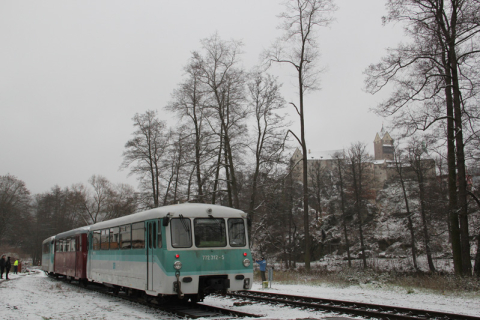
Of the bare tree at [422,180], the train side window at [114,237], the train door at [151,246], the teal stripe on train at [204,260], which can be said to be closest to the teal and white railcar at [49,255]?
the train side window at [114,237]

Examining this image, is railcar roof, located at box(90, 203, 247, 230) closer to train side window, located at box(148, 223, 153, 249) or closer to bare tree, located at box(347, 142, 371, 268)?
train side window, located at box(148, 223, 153, 249)

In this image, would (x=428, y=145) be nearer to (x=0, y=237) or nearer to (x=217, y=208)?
(x=217, y=208)

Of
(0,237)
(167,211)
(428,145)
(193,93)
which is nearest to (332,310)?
(167,211)

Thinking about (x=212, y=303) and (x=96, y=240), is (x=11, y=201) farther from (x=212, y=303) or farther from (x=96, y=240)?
(x=212, y=303)

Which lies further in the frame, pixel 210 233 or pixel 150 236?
pixel 150 236

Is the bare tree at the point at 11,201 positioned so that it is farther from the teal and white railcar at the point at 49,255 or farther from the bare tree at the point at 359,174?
the bare tree at the point at 359,174

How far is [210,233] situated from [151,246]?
1.64 meters

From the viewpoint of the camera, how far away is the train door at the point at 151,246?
1116cm

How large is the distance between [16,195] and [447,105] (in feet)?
184

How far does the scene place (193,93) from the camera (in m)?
28.4

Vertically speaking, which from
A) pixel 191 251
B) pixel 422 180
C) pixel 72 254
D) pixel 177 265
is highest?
pixel 422 180

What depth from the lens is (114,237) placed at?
1462 centimetres

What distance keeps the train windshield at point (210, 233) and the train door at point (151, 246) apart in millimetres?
1146

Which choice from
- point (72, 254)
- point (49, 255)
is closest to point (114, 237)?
point (72, 254)
